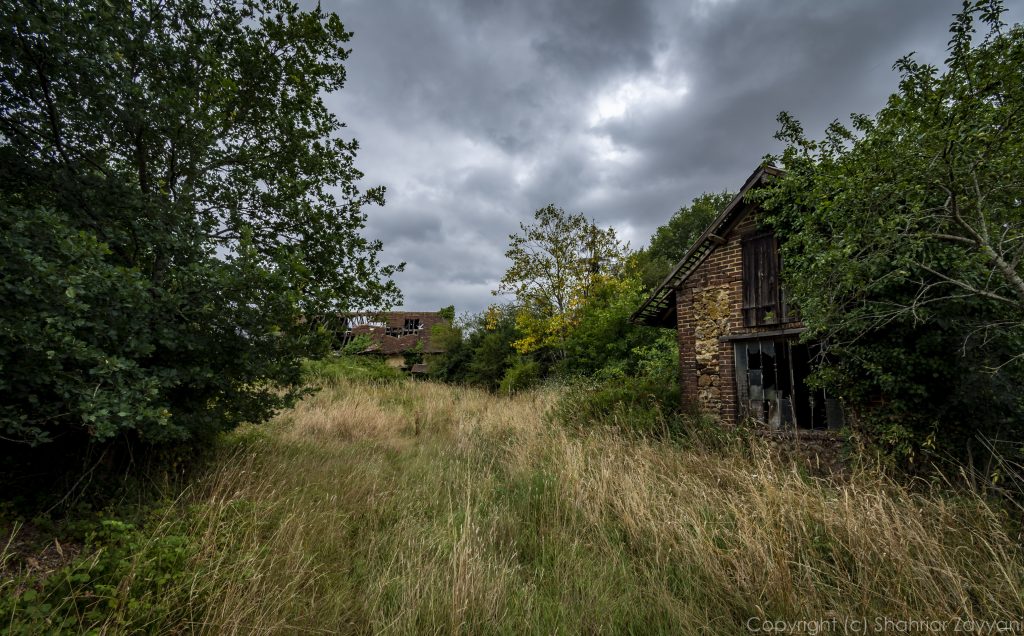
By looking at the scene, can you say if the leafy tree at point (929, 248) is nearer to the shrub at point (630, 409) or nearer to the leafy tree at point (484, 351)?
the shrub at point (630, 409)

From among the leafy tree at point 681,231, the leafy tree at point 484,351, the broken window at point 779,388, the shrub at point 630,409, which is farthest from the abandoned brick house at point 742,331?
the leafy tree at point 681,231

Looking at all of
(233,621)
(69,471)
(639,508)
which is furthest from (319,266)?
(639,508)

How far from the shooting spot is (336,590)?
3016 millimetres

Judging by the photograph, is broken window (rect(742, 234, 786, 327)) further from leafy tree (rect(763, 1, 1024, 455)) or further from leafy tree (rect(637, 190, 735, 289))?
leafy tree (rect(637, 190, 735, 289))

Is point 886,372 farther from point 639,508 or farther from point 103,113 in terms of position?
point 103,113

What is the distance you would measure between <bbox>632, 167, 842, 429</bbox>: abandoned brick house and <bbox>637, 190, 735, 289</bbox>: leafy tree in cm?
1862

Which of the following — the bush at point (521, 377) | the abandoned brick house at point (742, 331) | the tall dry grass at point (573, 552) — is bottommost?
the tall dry grass at point (573, 552)

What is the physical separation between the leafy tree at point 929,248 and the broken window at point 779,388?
1.03 metres

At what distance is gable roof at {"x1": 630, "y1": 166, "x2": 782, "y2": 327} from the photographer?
8.26 meters

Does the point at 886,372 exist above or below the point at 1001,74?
below

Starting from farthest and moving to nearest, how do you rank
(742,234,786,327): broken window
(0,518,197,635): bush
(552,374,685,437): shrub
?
(552,374,685,437): shrub → (742,234,786,327): broken window → (0,518,197,635): bush

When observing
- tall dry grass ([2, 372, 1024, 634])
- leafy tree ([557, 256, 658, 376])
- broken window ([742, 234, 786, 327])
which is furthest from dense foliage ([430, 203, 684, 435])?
tall dry grass ([2, 372, 1024, 634])

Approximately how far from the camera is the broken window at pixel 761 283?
8.09 meters

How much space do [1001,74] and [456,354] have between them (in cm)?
2148
